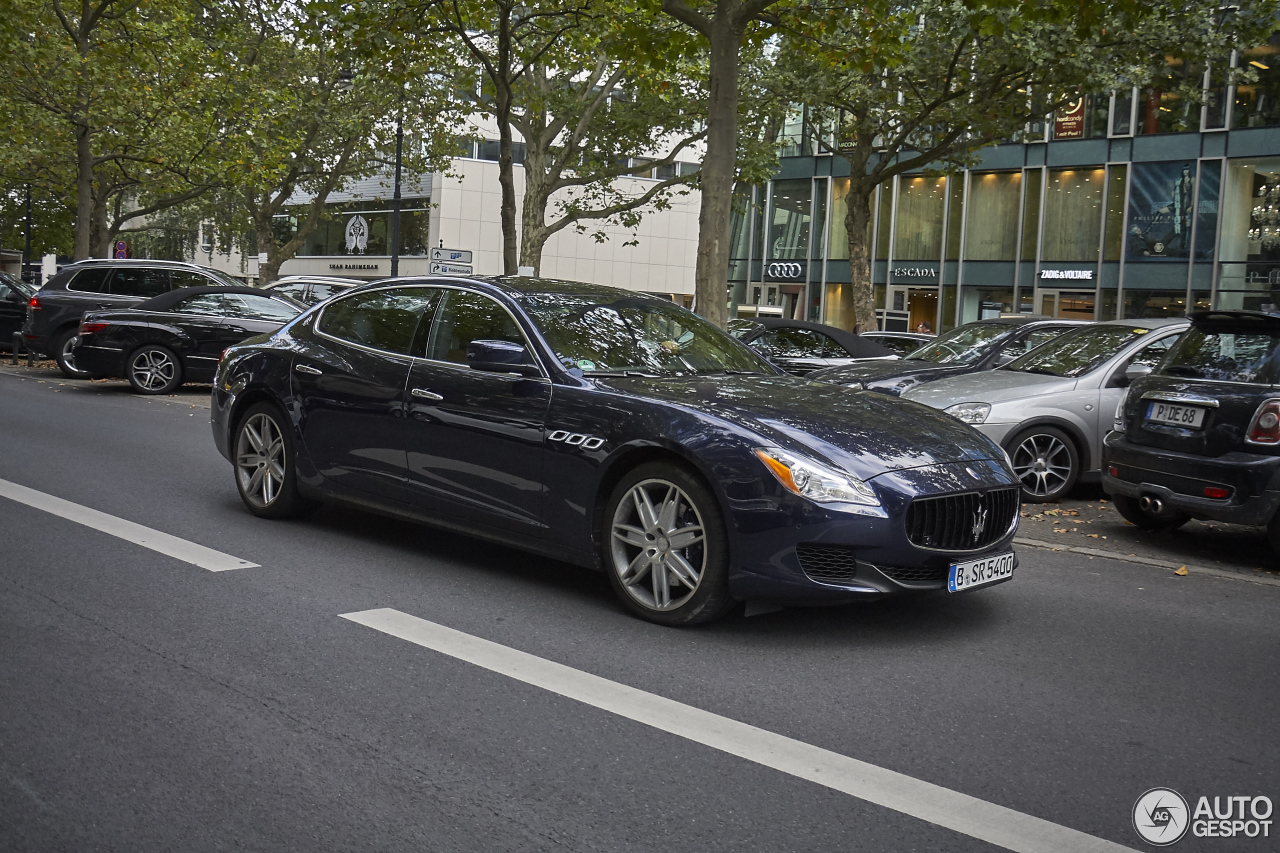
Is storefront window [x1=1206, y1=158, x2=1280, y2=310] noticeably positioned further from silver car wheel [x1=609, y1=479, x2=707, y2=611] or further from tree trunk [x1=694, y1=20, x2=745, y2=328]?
silver car wheel [x1=609, y1=479, x2=707, y2=611]

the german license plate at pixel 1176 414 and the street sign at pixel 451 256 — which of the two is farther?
the street sign at pixel 451 256

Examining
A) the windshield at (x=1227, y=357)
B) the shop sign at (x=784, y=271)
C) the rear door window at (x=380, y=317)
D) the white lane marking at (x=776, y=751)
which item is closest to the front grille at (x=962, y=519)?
the white lane marking at (x=776, y=751)

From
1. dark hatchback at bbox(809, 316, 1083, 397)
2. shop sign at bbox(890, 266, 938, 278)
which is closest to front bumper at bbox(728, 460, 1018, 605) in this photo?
dark hatchback at bbox(809, 316, 1083, 397)

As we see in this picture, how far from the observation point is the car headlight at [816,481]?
17.0 feet

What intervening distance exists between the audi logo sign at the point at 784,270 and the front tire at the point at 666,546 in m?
38.5

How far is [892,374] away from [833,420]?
21.5 ft

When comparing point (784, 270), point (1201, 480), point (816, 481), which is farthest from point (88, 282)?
point (784, 270)

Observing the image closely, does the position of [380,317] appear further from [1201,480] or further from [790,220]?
[790,220]

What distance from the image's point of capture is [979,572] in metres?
5.51

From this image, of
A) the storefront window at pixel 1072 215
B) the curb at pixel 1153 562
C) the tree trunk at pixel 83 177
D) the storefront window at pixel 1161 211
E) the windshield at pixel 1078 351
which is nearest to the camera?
the curb at pixel 1153 562

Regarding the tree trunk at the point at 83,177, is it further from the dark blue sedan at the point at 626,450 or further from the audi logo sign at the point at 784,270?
the audi logo sign at the point at 784,270

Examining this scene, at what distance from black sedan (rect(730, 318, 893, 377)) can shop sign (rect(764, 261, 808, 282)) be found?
27867 mm

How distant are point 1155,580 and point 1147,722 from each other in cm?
303

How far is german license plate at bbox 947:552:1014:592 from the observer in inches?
212
